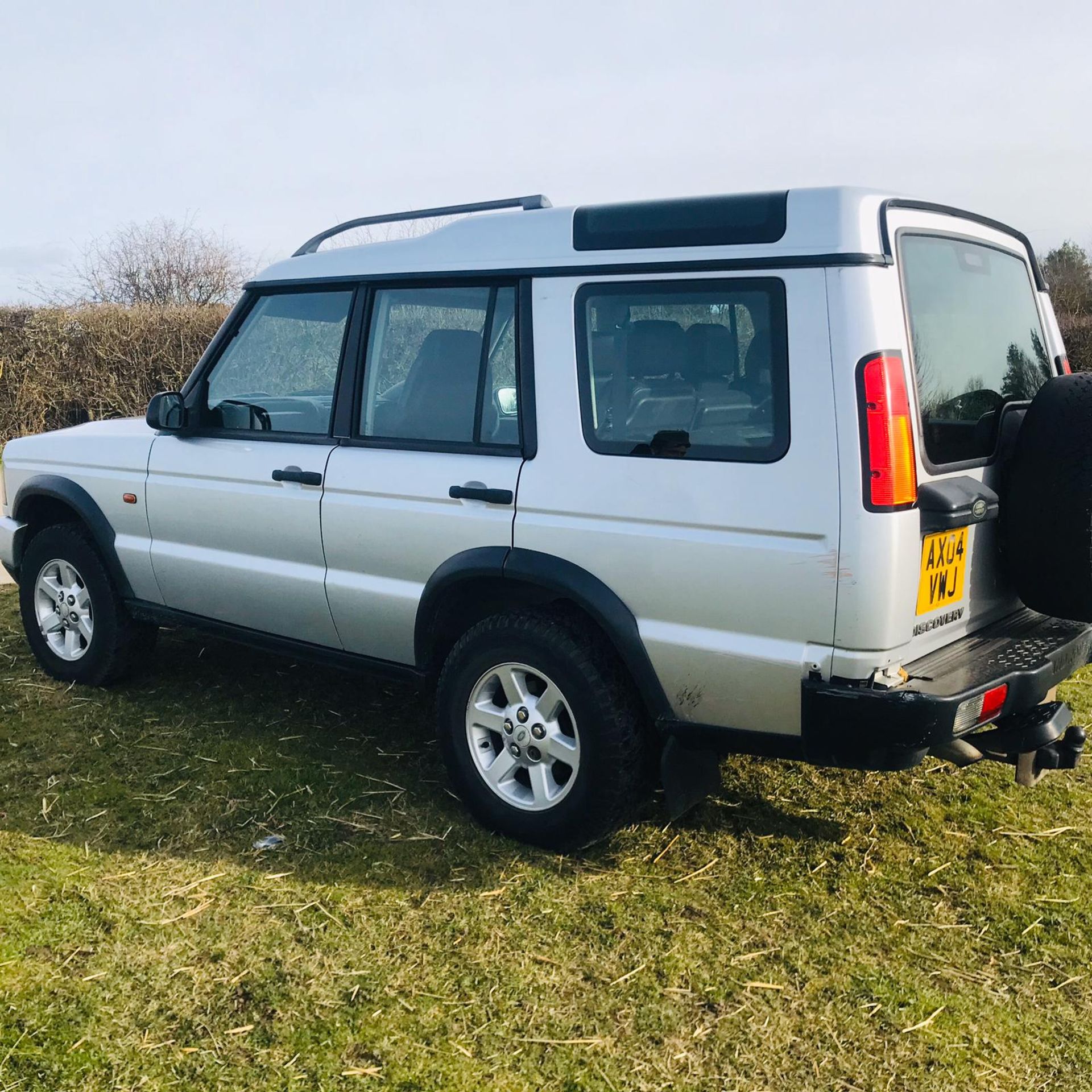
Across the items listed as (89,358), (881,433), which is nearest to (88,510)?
(881,433)

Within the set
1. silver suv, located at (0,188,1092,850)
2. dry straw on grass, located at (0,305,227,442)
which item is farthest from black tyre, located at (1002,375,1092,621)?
dry straw on grass, located at (0,305,227,442)

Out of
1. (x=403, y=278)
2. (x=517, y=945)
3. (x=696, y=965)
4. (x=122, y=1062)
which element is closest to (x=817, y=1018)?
(x=696, y=965)

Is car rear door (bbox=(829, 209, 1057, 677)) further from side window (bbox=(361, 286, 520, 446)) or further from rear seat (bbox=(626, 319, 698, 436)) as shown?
side window (bbox=(361, 286, 520, 446))

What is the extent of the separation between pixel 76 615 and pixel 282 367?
5.73ft

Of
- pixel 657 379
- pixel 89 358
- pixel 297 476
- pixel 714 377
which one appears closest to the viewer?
pixel 714 377

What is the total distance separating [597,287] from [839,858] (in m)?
2.03

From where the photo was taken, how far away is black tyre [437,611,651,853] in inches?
136

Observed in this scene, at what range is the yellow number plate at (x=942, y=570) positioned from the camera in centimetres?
310

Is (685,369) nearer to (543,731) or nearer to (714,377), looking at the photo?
(714,377)

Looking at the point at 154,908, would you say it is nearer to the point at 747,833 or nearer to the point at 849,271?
the point at 747,833

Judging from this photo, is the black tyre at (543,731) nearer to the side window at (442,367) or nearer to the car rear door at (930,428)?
the side window at (442,367)

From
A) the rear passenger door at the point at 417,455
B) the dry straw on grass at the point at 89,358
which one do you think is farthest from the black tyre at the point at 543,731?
the dry straw on grass at the point at 89,358

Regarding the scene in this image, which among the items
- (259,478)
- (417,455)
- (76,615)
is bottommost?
(76,615)

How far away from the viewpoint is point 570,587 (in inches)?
136
